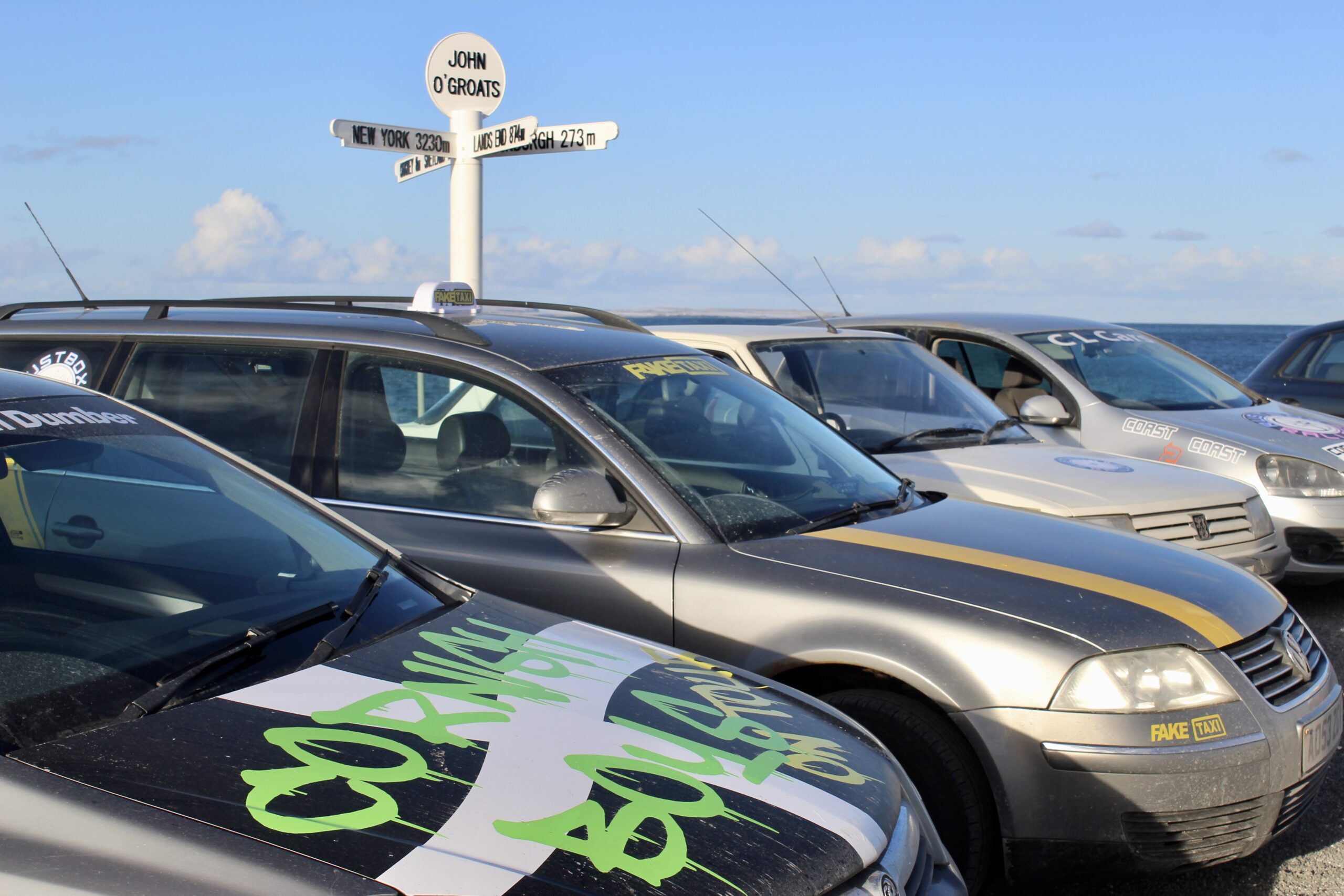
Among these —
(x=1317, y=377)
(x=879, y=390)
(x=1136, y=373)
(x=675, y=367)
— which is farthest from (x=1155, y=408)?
(x=675, y=367)

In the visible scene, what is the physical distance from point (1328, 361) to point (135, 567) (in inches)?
360

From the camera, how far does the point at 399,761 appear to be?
183 cm

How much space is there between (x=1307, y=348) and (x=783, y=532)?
7.52 meters

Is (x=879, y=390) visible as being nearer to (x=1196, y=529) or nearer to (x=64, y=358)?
(x=1196, y=529)

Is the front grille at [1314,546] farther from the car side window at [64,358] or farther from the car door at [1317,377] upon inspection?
the car side window at [64,358]

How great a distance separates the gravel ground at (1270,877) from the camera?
3.32 meters

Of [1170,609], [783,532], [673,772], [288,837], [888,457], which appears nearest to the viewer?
[288,837]

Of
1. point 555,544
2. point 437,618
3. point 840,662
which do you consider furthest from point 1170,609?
point 437,618

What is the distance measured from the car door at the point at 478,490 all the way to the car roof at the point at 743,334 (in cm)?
263

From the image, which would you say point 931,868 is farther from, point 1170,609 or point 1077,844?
point 1170,609

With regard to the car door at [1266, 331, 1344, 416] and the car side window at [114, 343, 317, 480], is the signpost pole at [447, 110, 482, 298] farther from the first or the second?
the car door at [1266, 331, 1344, 416]

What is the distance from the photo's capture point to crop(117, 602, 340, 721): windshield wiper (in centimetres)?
196

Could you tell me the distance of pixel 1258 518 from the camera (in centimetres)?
565

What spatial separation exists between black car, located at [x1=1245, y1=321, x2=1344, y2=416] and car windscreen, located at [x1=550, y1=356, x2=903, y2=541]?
623 centimetres
